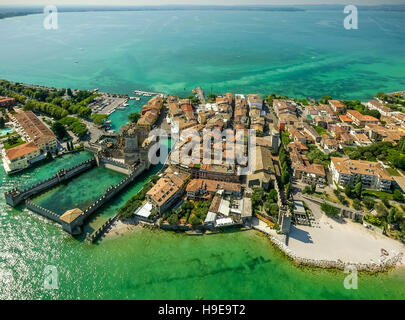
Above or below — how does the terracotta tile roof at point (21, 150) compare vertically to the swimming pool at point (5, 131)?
below

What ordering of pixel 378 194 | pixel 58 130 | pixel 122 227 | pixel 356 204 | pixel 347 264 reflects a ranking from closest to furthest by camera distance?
pixel 347 264 → pixel 122 227 → pixel 356 204 → pixel 378 194 → pixel 58 130

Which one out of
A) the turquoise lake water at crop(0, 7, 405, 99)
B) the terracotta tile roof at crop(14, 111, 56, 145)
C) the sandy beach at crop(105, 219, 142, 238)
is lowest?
the sandy beach at crop(105, 219, 142, 238)

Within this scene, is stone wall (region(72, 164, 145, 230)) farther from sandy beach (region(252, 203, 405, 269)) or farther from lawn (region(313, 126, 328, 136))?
lawn (region(313, 126, 328, 136))

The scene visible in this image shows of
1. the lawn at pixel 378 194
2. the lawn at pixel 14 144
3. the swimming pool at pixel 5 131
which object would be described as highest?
the swimming pool at pixel 5 131

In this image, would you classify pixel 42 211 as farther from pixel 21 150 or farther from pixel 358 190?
pixel 358 190

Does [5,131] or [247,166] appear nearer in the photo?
[247,166]

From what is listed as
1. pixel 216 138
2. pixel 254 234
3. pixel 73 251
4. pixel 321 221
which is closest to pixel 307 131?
pixel 216 138

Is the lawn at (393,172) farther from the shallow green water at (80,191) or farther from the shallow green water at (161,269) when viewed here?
the shallow green water at (80,191)

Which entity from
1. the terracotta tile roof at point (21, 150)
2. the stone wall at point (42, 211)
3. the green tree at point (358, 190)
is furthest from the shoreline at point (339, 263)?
the terracotta tile roof at point (21, 150)

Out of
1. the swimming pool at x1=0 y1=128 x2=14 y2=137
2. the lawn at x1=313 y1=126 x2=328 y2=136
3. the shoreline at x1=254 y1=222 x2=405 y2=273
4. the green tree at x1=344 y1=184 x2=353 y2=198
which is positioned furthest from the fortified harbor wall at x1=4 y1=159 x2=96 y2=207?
the lawn at x1=313 y1=126 x2=328 y2=136

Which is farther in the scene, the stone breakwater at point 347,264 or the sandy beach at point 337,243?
the sandy beach at point 337,243

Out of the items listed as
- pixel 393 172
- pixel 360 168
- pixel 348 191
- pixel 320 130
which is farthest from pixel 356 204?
pixel 320 130

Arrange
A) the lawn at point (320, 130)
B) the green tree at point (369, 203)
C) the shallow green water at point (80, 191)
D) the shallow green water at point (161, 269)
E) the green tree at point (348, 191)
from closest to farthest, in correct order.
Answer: the shallow green water at point (161, 269)
the green tree at point (369, 203)
the shallow green water at point (80, 191)
the green tree at point (348, 191)
the lawn at point (320, 130)
